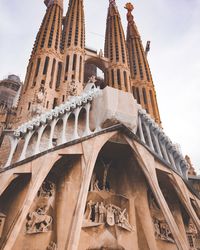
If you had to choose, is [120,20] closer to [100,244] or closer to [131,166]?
[131,166]

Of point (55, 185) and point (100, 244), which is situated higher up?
point (55, 185)

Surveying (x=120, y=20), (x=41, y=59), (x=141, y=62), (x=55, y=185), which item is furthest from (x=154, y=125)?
(x=120, y=20)

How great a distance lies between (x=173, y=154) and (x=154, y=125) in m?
1.71

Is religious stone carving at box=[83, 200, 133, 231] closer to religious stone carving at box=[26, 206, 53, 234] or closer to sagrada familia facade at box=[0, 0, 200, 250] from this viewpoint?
sagrada familia facade at box=[0, 0, 200, 250]

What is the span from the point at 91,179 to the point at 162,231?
11.1 ft

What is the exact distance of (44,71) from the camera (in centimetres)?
1631

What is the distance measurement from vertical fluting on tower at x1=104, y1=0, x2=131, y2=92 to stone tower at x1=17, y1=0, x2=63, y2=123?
14.5 ft

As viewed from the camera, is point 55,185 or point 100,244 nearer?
point 100,244

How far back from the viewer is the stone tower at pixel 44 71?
44.3 feet

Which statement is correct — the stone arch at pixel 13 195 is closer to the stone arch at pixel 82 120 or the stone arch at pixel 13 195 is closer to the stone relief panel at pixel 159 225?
the stone arch at pixel 82 120

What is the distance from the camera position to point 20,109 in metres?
13.7

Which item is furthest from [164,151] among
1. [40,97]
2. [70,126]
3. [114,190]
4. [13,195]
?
[40,97]

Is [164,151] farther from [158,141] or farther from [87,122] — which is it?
[87,122]

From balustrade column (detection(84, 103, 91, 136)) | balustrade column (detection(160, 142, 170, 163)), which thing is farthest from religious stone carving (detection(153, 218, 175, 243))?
balustrade column (detection(84, 103, 91, 136))
